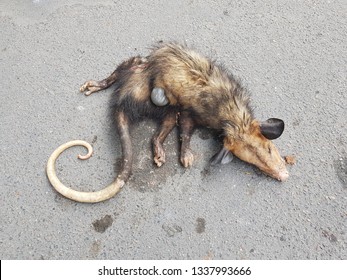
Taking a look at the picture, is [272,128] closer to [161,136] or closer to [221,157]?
[221,157]

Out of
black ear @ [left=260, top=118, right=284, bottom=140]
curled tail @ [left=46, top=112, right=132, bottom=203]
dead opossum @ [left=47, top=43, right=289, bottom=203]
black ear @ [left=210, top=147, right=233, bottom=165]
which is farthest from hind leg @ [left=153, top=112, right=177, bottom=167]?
black ear @ [left=260, top=118, right=284, bottom=140]

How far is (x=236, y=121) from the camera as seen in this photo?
3668 mm

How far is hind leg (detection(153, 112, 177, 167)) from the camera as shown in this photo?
3.71m

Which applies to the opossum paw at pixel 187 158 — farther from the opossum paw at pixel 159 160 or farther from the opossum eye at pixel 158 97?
the opossum eye at pixel 158 97

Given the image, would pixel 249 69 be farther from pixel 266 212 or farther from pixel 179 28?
pixel 266 212

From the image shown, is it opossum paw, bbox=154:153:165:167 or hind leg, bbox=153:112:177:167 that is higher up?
hind leg, bbox=153:112:177:167

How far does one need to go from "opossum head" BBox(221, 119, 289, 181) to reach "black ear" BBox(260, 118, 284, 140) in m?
0.01

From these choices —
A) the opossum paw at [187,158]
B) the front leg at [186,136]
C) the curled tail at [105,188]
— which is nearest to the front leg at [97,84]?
the curled tail at [105,188]

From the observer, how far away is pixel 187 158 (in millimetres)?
3723

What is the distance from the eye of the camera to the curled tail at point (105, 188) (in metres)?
3.47

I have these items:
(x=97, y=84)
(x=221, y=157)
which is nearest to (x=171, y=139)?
(x=221, y=157)

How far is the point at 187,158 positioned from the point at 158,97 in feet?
2.15

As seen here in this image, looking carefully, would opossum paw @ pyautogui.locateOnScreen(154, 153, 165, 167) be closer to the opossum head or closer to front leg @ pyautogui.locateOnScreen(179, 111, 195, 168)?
front leg @ pyautogui.locateOnScreen(179, 111, 195, 168)

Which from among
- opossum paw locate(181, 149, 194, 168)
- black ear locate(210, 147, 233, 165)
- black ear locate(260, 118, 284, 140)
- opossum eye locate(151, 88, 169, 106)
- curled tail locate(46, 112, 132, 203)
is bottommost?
curled tail locate(46, 112, 132, 203)
